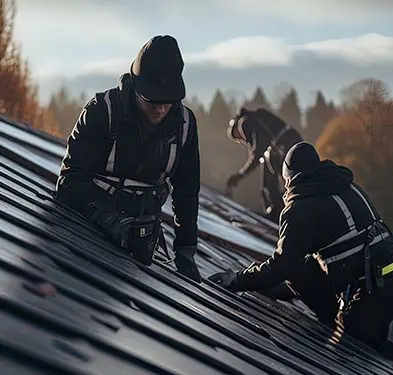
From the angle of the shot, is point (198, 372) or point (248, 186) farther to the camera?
point (248, 186)

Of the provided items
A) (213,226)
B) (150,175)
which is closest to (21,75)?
(213,226)

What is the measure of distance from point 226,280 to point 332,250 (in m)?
0.73

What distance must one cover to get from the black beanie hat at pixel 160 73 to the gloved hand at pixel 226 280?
4.60 ft

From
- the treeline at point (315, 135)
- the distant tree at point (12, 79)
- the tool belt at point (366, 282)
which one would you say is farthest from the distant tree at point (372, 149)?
the tool belt at point (366, 282)

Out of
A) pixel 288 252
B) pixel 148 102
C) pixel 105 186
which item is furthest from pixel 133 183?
pixel 288 252

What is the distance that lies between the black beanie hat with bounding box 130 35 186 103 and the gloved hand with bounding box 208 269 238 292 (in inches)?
55.3

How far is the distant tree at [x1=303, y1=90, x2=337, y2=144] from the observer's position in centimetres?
→ 6356

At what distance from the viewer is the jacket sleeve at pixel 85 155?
3.66 meters

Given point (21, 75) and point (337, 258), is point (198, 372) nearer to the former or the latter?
point (337, 258)

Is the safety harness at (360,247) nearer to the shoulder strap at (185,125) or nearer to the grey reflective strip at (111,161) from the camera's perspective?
the shoulder strap at (185,125)

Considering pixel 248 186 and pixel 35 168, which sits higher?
pixel 35 168

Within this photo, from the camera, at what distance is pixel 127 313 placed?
8.79 ft

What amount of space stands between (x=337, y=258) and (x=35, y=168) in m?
1.96

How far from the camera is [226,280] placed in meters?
4.62
